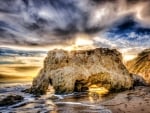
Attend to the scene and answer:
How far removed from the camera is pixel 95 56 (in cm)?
1919

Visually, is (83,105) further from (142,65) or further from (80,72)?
(142,65)

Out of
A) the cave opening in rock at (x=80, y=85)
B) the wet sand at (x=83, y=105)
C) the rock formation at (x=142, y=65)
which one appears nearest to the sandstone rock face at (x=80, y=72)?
the cave opening in rock at (x=80, y=85)

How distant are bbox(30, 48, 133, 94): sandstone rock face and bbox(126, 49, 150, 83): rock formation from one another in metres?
6.40

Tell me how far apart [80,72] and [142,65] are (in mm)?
11777

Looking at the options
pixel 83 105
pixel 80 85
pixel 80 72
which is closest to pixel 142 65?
pixel 80 85

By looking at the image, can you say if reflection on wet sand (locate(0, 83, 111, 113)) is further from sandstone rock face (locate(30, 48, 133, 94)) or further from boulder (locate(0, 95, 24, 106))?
sandstone rock face (locate(30, 48, 133, 94))

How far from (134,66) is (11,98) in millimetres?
18838

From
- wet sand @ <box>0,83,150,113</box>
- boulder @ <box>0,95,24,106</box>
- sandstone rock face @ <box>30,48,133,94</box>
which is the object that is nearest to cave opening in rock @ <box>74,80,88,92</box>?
sandstone rock face @ <box>30,48,133,94</box>

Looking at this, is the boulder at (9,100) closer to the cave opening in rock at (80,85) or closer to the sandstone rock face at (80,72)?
the sandstone rock face at (80,72)

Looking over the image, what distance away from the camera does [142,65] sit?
88.2 ft

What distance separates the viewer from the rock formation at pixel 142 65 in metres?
25.5

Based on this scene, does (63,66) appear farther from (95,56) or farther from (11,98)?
(11,98)

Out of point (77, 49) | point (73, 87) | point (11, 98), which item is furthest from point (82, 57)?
point (11, 98)

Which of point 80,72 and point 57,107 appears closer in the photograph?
point 57,107
